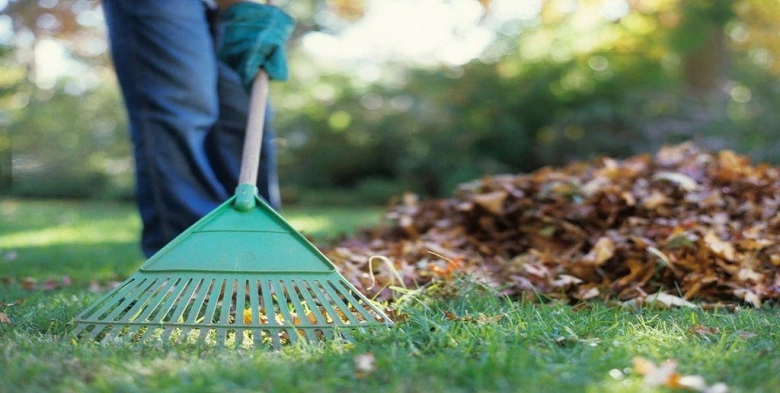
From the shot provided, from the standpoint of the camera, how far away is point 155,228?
250 centimetres

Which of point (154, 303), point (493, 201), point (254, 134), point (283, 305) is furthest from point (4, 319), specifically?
point (493, 201)

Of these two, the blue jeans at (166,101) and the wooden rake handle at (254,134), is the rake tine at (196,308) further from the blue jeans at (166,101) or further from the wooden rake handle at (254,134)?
the blue jeans at (166,101)

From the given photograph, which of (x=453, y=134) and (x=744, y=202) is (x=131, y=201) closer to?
(x=453, y=134)

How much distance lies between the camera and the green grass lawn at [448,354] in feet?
4.22

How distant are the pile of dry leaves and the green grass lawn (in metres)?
0.21

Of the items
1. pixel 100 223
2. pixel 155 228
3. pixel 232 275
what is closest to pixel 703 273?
pixel 232 275

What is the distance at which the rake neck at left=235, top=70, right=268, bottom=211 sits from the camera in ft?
6.27

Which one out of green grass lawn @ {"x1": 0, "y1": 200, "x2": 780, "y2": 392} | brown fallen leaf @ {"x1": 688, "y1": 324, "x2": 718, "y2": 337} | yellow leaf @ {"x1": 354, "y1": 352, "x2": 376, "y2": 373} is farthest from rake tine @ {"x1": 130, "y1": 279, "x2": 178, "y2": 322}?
brown fallen leaf @ {"x1": 688, "y1": 324, "x2": 718, "y2": 337}

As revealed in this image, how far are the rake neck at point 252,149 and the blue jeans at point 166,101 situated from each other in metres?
0.23

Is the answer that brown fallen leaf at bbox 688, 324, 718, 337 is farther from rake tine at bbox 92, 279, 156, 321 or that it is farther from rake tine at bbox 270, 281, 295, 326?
rake tine at bbox 92, 279, 156, 321

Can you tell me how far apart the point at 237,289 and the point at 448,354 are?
21.4 inches

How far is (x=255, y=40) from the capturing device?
8.08ft

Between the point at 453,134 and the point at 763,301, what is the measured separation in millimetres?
5483

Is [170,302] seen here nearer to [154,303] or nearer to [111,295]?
[154,303]
